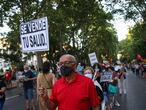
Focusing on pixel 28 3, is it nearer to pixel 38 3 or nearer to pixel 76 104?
pixel 38 3

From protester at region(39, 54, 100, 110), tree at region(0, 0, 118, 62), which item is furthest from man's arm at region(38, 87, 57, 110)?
tree at region(0, 0, 118, 62)

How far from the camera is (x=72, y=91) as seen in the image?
5.59m

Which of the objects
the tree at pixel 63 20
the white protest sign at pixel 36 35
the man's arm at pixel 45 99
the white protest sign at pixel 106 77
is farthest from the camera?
the tree at pixel 63 20

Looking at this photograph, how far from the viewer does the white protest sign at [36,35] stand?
9852mm

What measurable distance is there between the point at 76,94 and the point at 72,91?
0.06 m

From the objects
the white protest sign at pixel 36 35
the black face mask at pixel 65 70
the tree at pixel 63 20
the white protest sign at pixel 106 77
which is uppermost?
the tree at pixel 63 20

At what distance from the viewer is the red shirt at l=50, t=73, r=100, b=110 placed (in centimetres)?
558

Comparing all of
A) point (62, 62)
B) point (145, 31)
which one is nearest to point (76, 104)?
point (62, 62)

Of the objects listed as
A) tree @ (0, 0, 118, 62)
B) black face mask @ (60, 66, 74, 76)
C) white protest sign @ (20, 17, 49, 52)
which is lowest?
black face mask @ (60, 66, 74, 76)

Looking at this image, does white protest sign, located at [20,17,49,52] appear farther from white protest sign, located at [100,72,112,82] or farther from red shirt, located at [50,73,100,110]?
white protest sign, located at [100,72,112,82]

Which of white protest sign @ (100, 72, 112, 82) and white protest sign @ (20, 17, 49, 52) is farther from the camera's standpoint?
white protest sign @ (100, 72, 112, 82)

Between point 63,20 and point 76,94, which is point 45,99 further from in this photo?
point 63,20

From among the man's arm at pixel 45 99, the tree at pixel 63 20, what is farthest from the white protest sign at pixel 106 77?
the tree at pixel 63 20

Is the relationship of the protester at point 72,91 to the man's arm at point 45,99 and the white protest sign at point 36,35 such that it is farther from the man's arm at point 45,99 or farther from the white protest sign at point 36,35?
the white protest sign at point 36,35
